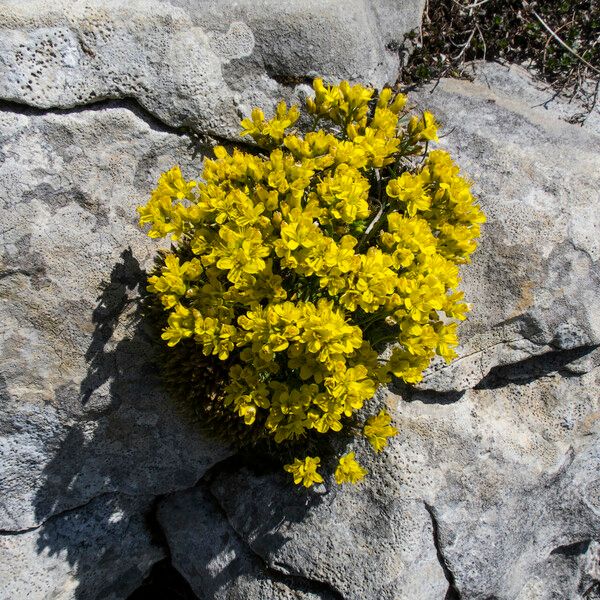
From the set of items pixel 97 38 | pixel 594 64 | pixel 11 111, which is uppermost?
pixel 594 64

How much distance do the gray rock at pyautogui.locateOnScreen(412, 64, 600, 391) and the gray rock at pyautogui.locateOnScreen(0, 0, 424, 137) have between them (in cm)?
93

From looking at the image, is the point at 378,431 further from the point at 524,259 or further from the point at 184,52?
the point at 184,52

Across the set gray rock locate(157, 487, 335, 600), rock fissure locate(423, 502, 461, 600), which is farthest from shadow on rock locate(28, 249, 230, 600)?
rock fissure locate(423, 502, 461, 600)

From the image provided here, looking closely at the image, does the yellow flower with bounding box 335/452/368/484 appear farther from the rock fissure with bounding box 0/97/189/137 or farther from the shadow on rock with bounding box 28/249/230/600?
the rock fissure with bounding box 0/97/189/137

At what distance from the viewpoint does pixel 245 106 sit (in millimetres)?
3625

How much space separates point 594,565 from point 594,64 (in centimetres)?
365

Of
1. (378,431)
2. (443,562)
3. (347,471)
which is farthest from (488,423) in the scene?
(347,471)

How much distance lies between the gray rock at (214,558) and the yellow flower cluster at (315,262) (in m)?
1.29

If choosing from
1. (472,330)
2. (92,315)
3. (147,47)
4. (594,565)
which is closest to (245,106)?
(147,47)

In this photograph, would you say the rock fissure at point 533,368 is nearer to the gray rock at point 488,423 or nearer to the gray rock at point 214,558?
the gray rock at point 488,423

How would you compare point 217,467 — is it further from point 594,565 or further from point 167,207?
point 594,565

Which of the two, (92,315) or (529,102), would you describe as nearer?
(92,315)

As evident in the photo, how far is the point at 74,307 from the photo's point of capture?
3.48 metres

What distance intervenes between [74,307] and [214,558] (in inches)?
72.6
